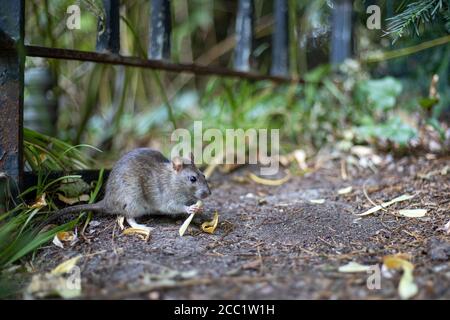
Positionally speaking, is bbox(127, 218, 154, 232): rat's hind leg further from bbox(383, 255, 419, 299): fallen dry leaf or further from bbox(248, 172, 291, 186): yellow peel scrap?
bbox(248, 172, 291, 186): yellow peel scrap

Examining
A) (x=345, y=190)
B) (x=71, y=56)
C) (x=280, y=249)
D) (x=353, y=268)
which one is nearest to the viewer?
(x=353, y=268)

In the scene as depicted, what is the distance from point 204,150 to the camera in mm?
4527

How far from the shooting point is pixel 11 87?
249cm

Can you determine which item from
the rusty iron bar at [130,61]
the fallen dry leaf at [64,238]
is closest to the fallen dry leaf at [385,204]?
the fallen dry leaf at [64,238]

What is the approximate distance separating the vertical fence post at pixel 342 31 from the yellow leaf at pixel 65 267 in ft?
13.2

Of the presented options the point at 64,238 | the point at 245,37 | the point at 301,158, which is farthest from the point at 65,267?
the point at 245,37

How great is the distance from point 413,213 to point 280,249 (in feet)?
3.03

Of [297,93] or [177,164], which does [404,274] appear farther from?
[297,93]

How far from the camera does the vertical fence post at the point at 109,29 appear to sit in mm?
3072

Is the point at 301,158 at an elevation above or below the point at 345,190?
above

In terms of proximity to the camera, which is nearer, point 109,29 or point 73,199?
point 73,199

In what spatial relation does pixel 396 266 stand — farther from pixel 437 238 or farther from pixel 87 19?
pixel 87 19

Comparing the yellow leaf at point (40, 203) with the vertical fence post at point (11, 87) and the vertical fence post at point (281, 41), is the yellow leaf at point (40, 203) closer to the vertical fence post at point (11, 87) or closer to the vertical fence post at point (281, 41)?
the vertical fence post at point (11, 87)

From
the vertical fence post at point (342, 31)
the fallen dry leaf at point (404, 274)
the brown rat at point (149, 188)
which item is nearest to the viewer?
the fallen dry leaf at point (404, 274)
